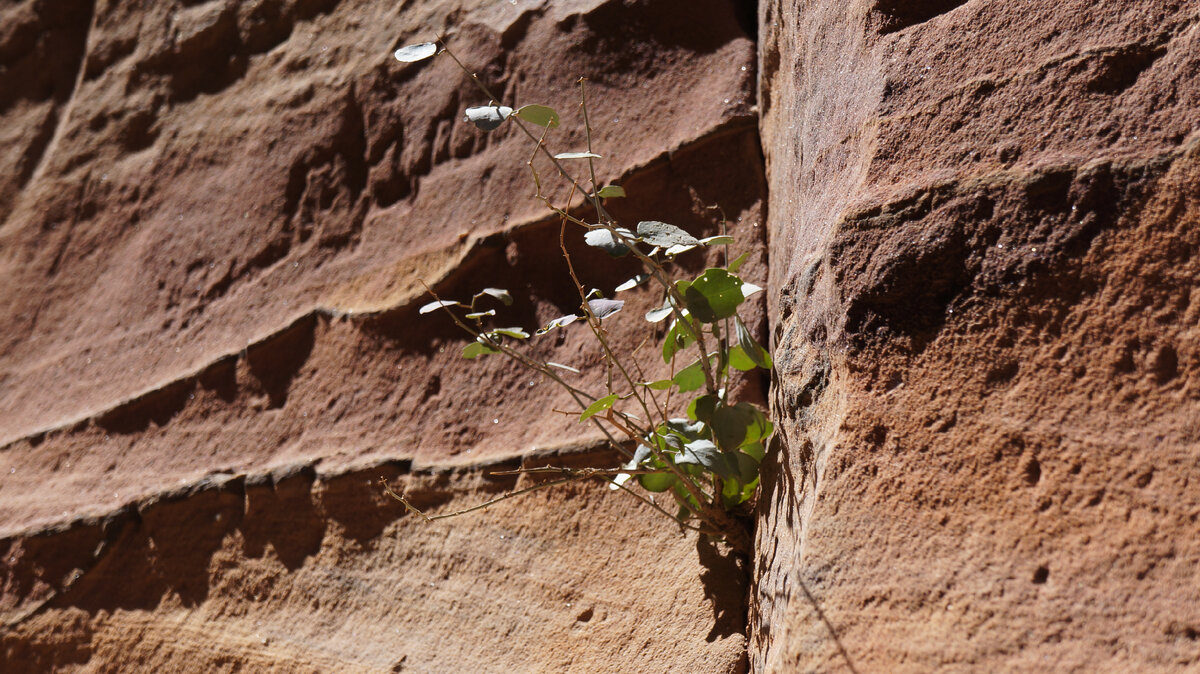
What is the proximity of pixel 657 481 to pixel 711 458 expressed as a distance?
18cm

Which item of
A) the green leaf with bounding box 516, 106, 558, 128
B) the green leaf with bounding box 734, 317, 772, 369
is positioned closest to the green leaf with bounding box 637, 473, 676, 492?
the green leaf with bounding box 734, 317, 772, 369

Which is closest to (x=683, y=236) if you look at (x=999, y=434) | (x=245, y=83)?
(x=999, y=434)

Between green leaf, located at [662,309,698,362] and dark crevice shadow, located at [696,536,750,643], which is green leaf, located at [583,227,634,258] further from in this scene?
dark crevice shadow, located at [696,536,750,643]

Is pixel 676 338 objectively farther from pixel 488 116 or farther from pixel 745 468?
pixel 488 116

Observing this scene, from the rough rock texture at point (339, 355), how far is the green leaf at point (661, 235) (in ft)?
1.56

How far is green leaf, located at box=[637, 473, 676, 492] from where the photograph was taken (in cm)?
143

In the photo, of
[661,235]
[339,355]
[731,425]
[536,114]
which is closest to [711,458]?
[731,425]

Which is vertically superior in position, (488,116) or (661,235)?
(488,116)

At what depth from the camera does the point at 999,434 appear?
39.9 inches

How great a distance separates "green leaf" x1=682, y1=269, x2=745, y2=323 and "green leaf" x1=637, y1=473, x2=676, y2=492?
0.84ft

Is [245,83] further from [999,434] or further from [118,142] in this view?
[999,434]

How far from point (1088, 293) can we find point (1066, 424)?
0.14 metres

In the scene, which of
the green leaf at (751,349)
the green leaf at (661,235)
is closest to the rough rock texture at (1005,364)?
the green leaf at (751,349)

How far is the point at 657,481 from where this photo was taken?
145 cm
